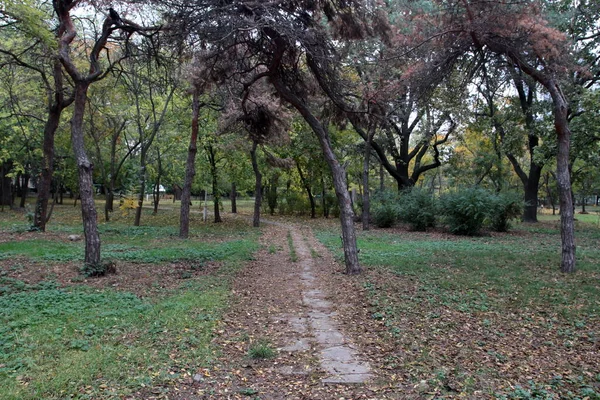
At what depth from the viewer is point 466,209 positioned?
16562mm

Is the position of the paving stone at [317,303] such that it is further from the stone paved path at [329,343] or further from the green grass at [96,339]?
the green grass at [96,339]

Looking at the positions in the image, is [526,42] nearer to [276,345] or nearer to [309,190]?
[276,345]

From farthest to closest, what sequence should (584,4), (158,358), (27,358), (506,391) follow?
(584,4)
(158,358)
(27,358)
(506,391)

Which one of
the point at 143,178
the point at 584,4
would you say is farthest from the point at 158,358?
the point at 584,4

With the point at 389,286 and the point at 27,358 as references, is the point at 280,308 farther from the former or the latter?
the point at 27,358

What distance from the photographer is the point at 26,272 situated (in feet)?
25.1

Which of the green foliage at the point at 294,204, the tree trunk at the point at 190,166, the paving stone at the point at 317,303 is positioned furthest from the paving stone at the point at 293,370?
the green foliage at the point at 294,204

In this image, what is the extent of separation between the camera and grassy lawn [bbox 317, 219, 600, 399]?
3721 mm

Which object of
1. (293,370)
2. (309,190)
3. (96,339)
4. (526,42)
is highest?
(526,42)

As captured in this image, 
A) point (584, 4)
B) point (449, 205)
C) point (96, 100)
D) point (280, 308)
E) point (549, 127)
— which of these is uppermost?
point (584, 4)

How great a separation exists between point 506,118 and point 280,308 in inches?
673

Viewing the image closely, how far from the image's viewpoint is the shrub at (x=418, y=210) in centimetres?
1852

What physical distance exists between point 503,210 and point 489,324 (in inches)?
544

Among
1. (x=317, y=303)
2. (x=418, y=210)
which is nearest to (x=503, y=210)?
(x=418, y=210)
